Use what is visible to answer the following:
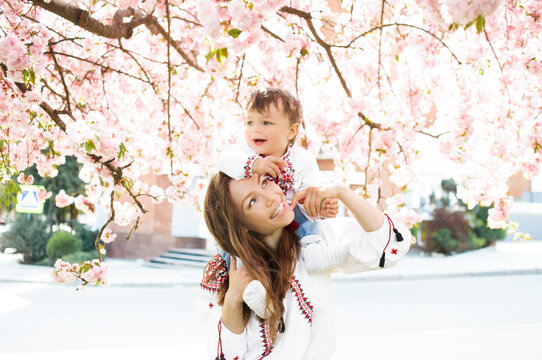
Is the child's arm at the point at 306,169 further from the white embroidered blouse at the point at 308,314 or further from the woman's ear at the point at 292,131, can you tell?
the white embroidered blouse at the point at 308,314

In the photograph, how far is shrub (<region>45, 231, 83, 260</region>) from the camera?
11.9 metres

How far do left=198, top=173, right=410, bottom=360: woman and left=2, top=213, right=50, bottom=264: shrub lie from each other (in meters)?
12.2

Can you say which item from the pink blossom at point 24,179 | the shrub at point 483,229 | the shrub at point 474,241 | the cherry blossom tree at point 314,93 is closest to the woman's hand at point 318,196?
the cherry blossom tree at point 314,93

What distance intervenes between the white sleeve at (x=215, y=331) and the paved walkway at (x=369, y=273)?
8.55 m

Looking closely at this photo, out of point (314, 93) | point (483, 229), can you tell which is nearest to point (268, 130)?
point (314, 93)

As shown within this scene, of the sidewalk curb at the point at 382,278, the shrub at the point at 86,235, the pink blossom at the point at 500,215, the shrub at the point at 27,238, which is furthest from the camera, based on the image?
the shrub at the point at 86,235

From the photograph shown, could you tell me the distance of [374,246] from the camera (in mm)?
1631

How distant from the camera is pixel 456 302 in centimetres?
810

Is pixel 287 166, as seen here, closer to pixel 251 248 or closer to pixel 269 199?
pixel 269 199

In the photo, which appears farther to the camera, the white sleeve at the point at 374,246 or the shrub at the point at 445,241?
the shrub at the point at 445,241

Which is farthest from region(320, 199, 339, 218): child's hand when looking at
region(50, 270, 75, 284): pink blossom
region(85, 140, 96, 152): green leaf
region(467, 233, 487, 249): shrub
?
region(467, 233, 487, 249): shrub

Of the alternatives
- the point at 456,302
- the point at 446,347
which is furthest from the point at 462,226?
the point at 446,347

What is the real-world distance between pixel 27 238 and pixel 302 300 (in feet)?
41.3

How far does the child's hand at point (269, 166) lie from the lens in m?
1.64
